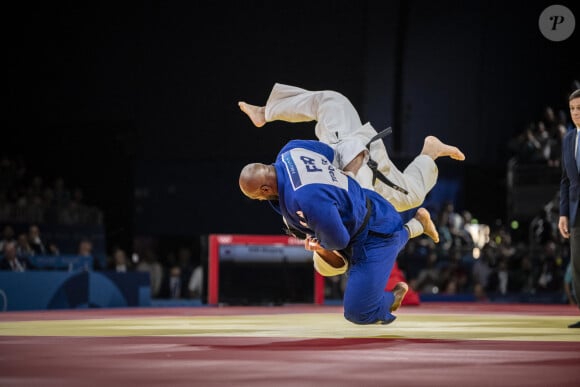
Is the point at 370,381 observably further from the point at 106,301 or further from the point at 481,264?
the point at 481,264

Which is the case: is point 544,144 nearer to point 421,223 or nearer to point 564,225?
point 564,225

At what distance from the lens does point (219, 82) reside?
17688 millimetres

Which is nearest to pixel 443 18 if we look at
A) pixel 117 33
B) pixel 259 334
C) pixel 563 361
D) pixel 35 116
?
pixel 117 33

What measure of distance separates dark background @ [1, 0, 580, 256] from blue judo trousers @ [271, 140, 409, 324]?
12723 mm

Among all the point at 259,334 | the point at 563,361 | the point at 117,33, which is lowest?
the point at 259,334

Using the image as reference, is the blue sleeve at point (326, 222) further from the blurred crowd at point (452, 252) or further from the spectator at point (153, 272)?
the spectator at point (153, 272)

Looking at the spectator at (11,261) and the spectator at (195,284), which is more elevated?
the spectator at (11,261)

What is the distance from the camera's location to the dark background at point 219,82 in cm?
1723

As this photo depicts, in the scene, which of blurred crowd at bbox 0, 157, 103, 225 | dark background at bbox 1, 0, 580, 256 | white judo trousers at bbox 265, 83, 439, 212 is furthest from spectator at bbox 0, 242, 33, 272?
dark background at bbox 1, 0, 580, 256

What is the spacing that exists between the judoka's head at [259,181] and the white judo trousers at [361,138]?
93 centimetres

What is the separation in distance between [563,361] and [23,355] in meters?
1.89

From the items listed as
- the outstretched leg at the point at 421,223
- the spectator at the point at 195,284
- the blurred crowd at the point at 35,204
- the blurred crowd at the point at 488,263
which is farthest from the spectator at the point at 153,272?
the outstretched leg at the point at 421,223

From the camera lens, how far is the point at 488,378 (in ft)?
7.63

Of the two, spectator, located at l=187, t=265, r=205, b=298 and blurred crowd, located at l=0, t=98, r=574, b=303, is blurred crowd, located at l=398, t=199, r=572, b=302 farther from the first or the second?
spectator, located at l=187, t=265, r=205, b=298
